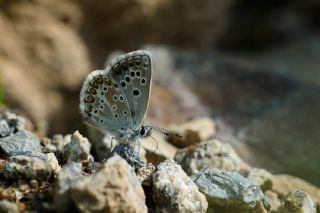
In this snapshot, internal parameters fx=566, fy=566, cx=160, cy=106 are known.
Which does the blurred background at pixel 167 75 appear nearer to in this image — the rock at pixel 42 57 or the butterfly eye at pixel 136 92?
the rock at pixel 42 57

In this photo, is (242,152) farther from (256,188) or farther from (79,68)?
(79,68)

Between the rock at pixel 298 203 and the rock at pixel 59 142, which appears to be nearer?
the rock at pixel 298 203

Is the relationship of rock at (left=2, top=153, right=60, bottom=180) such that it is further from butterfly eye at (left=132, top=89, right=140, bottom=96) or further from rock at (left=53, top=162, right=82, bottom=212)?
butterfly eye at (left=132, top=89, right=140, bottom=96)

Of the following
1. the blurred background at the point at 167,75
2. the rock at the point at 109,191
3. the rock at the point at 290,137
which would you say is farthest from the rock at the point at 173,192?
the blurred background at the point at 167,75

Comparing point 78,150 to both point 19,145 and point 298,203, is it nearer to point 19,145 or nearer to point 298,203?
point 19,145

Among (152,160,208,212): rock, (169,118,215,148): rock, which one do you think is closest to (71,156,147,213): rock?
(152,160,208,212): rock

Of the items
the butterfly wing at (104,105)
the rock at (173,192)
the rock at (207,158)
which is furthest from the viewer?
the rock at (207,158)
